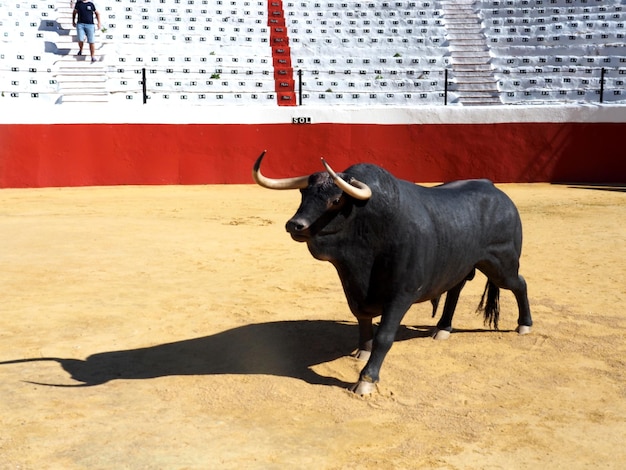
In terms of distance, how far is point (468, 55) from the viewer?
19.1 meters

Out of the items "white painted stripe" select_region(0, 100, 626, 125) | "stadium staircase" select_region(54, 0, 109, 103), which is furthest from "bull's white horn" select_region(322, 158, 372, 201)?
"stadium staircase" select_region(54, 0, 109, 103)

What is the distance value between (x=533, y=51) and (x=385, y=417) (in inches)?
650

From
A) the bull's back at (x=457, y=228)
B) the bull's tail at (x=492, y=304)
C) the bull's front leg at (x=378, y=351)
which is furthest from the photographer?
the bull's tail at (x=492, y=304)

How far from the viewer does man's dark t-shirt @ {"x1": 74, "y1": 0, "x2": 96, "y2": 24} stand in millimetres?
16797

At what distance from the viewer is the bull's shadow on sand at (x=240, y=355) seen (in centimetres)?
495

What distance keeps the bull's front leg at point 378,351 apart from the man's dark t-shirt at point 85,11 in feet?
46.6

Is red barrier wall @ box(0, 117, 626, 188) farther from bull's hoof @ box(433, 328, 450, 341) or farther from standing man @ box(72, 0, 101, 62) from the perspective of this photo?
bull's hoof @ box(433, 328, 450, 341)

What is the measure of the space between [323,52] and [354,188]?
1530 cm

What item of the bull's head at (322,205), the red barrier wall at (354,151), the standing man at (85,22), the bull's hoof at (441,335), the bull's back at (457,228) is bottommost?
the red barrier wall at (354,151)

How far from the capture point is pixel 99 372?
4945mm

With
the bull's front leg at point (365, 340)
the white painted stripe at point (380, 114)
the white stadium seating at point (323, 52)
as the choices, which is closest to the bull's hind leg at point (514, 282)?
the bull's front leg at point (365, 340)

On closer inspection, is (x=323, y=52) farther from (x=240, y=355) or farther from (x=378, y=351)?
(x=378, y=351)

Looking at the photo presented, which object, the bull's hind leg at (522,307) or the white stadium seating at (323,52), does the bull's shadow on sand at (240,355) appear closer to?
the bull's hind leg at (522,307)

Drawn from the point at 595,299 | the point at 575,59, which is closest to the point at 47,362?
the point at 595,299
